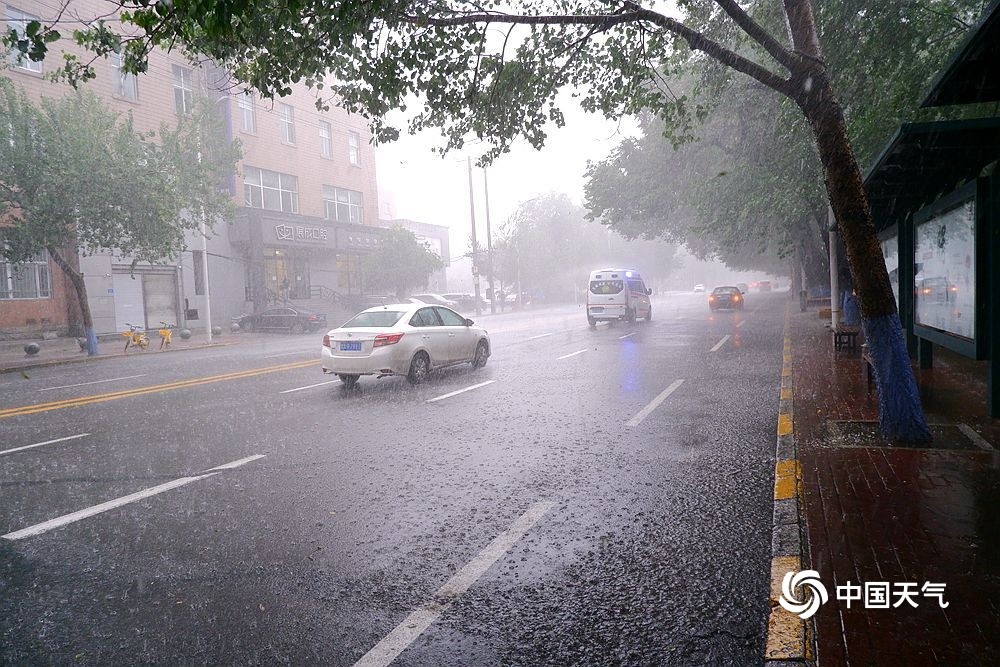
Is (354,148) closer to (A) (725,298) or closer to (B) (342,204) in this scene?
(B) (342,204)

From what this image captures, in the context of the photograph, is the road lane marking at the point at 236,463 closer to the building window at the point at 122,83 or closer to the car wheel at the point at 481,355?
the car wheel at the point at 481,355

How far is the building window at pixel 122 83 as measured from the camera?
2989 centimetres

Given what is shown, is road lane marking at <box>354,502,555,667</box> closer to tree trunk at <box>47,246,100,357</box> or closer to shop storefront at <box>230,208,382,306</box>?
tree trunk at <box>47,246,100,357</box>

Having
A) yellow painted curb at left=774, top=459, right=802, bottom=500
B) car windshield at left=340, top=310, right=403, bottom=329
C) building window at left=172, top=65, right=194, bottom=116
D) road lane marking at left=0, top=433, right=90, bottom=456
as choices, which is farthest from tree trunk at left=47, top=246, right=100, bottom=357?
yellow painted curb at left=774, top=459, right=802, bottom=500

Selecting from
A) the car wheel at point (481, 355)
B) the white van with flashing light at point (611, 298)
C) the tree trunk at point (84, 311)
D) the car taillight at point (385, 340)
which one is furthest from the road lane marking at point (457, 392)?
the tree trunk at point (84, 311)

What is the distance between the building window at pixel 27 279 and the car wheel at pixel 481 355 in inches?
781

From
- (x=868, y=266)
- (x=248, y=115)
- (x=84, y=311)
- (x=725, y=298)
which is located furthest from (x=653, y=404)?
(x=248, y=115)

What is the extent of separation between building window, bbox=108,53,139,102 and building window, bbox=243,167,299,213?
6.56 m

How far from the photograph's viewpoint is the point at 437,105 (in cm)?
799

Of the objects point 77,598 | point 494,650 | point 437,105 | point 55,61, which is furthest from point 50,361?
point 494,650

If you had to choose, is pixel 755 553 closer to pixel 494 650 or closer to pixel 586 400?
pixel 494 650

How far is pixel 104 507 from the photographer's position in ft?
17.9

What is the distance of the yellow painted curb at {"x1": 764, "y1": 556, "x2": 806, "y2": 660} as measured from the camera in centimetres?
305

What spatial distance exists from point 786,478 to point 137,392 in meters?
11.3
